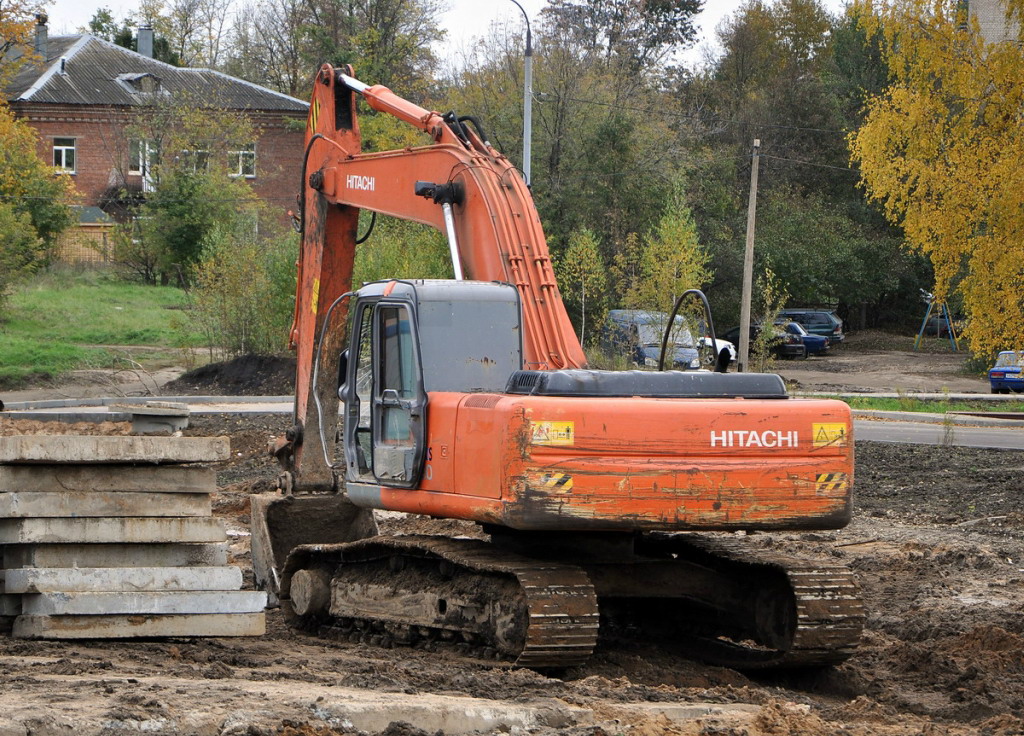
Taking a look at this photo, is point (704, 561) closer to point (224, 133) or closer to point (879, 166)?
point (879, 166)

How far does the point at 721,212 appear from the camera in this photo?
172ft

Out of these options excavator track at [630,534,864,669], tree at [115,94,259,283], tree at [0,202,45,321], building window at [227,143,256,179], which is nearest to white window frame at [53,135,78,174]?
tree at [115,94,259,283]

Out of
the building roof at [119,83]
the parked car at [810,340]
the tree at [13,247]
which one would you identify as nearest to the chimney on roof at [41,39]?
the building roof at [119,83]

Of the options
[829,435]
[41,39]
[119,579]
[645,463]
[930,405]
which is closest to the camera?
[645,463]

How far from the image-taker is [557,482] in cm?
736

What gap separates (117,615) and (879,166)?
17687 millimetres

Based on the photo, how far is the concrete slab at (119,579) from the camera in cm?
776

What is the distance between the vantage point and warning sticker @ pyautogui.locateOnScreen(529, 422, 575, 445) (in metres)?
7.31

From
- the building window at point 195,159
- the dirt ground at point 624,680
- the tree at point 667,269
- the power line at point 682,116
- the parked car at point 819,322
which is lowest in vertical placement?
the dirt ground at point 624,680

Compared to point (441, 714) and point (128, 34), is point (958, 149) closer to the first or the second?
point (441, 714)

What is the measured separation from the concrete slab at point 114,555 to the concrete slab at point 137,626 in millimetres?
389

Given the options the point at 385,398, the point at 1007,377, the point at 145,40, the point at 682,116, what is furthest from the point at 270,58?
the point at 385,398

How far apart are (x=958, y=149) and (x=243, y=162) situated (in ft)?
133

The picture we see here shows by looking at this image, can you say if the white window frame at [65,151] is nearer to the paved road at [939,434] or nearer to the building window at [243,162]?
the building window at [243,162]
